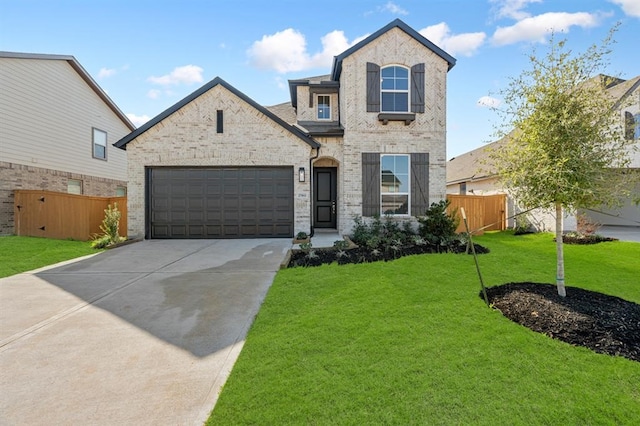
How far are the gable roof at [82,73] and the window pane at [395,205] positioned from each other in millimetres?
15634

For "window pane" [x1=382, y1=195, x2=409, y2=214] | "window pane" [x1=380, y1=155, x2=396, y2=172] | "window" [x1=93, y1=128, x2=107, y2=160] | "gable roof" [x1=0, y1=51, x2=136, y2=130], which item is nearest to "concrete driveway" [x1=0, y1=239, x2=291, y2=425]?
"window pane" [x1=382, y1=195, x2=409, y2=214]

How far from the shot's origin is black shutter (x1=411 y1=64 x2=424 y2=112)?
36.9ft

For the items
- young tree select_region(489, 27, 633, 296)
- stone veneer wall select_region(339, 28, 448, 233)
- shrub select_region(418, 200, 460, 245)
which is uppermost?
stone veneer wall select_region(339, 28, 448, 233)

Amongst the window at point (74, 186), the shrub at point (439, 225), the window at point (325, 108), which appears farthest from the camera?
the window at point (74, 186)

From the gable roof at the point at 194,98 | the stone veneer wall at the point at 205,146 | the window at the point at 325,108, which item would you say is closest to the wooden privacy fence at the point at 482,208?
the window at the point at 325,108

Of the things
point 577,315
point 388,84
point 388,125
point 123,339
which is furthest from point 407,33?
point 123,339

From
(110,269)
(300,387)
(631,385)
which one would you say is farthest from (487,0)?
(110,269)

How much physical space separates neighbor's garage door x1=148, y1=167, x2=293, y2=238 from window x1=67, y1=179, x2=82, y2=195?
22.3 ft

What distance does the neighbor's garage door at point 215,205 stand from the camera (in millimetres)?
11055

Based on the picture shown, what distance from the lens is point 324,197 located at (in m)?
12.9

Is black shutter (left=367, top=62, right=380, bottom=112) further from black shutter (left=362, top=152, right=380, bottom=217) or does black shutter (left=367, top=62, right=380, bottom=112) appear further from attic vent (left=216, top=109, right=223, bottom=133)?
attic vent (left=216, top=109, right=223, bottom=133)

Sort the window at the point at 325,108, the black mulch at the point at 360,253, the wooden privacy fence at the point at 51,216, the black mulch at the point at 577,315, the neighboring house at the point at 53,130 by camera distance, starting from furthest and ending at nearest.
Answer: the window at the point at 325,108, the neighboring house at the point at 53,130, the wooden privacy fence at the point at 51,216, the black mulch at the point at 360,253, the black mulch at the point at 577,315

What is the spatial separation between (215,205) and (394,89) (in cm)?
775

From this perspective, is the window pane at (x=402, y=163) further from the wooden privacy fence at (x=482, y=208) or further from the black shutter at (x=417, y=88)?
the wooden privacy fence at (x=482, y=208)
